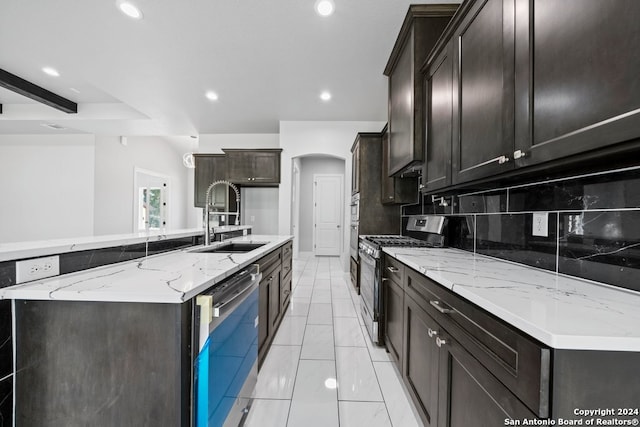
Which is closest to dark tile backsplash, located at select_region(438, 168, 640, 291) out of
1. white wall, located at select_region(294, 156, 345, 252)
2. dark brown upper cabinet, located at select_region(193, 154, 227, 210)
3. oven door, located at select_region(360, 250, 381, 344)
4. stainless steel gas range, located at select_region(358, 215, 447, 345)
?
stainless steel gas range, located at select_region(358, 215, 447, 345)

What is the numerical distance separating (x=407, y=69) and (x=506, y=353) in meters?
2.26

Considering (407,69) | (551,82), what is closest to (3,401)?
(551,82)

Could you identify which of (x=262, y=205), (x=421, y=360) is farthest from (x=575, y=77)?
(x=262, y=205)

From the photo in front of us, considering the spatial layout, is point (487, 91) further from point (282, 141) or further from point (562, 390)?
point (282, 141)

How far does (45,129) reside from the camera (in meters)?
5.71

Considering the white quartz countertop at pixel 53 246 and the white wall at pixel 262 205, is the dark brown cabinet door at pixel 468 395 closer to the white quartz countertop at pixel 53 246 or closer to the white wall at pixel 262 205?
the white quartz countertop at pixel 53 246

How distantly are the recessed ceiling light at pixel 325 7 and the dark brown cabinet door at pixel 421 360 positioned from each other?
2.52 metres

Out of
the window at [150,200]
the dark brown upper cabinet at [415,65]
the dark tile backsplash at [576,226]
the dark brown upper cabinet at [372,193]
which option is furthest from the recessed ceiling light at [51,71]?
the dark tile backsplash at [576,226]

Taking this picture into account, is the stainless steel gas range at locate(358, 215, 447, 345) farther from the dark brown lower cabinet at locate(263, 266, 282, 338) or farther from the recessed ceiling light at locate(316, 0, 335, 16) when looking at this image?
the recessed ceiling light at locate(316, 0, 335, 16)

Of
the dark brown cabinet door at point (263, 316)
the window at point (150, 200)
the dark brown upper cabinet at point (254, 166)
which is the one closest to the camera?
the dark brown cabinet door at point (263, 316)

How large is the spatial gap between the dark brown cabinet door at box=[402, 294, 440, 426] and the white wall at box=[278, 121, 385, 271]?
3.60 meters

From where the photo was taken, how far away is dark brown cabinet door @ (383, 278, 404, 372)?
5.77ft

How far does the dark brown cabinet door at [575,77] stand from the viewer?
0.71 meters

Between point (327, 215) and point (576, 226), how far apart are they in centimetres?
617
